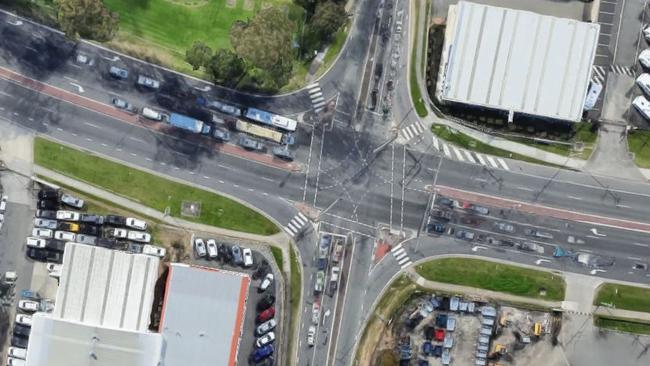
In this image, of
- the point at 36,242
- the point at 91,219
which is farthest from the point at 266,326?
the point at 36,242

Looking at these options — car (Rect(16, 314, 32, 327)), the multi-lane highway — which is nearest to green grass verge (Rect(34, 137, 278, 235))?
the multi-lane highway

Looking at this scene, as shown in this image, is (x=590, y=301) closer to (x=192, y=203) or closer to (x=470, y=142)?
(x=470, y=142)

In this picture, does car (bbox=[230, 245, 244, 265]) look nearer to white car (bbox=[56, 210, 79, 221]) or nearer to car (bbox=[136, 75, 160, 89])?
white car (bbox=[56, 210, 79, 221])

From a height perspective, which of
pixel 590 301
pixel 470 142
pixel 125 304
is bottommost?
pixel 125 304

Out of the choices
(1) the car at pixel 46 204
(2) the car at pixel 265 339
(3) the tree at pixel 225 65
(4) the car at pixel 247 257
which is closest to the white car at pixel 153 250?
(4) the car at pixel 247 257

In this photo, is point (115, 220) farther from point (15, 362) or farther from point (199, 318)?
point (15, 362)

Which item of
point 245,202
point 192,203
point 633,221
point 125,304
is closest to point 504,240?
point 633,221
